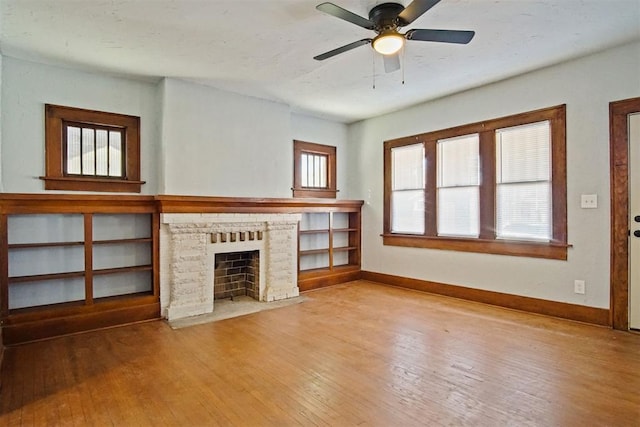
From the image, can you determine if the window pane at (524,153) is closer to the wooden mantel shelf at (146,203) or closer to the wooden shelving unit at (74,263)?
the wooden mantel shelf at (146,203)

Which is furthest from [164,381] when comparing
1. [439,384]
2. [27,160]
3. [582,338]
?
[582,338]

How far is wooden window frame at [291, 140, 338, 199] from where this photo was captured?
18.5 ft

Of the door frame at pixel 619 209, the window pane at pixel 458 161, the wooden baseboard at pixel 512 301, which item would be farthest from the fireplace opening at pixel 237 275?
the door frame at pixel 619 209

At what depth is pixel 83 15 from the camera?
2762 mm

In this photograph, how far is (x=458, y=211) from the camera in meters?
4.85

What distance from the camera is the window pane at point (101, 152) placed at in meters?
3.97

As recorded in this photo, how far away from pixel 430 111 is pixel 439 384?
387 cm

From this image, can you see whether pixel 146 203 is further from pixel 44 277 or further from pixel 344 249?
pixel 344 249

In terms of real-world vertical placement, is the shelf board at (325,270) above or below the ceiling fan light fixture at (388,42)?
below

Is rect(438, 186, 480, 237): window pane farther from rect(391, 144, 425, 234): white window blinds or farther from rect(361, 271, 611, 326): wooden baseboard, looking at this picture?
rect(361, 271, 611, 326): wooden baseboard

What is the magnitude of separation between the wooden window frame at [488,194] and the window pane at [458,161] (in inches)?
3.4

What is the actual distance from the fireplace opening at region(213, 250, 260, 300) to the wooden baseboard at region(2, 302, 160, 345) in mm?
937

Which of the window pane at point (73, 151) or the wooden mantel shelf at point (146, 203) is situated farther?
the window pane at point (73, 151)

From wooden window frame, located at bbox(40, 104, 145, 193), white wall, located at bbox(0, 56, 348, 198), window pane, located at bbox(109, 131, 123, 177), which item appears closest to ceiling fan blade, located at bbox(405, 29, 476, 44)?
white wall, located at bbox(0, 56, 348, 198)
